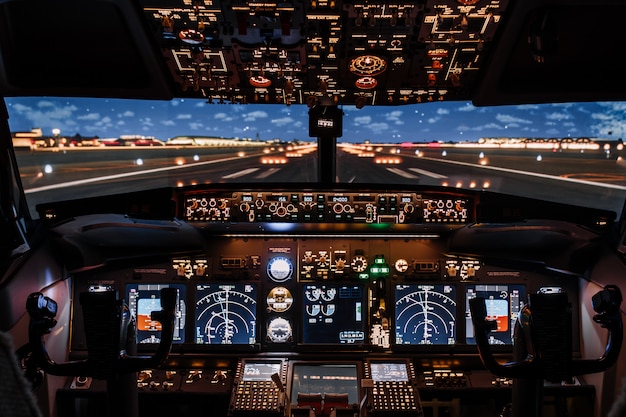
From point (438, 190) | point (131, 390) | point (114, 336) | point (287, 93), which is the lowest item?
point (131, 390)

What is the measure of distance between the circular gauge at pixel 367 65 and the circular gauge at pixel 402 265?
43.6 inches

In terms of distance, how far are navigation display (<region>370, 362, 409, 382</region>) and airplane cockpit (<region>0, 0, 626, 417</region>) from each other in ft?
0.04

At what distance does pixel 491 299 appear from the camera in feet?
11.5

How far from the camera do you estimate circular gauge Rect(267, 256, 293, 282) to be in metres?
3.55

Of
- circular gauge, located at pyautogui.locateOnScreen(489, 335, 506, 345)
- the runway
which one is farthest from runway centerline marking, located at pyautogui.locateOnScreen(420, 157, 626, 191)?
circular gauge, located at pyautogui.locateOnScreen(489, 335, 506, 345)

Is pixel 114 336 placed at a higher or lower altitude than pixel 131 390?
higher

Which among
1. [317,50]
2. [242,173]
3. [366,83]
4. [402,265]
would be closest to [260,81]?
[317,50]

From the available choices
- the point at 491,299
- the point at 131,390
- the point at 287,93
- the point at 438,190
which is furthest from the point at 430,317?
the point at 131,390

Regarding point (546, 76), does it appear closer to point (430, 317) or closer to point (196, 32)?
point (430, 317)

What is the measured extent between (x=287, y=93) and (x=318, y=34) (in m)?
0.68

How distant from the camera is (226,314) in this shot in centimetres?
350

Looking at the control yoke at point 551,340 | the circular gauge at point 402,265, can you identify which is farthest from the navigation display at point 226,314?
the control yoke at point 551,340

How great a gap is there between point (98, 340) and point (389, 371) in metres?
1.74

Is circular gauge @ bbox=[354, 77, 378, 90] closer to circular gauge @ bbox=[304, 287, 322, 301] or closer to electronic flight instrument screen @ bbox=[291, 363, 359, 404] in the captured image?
circular gauge @ bbox=[304, 287, 322, 301]
